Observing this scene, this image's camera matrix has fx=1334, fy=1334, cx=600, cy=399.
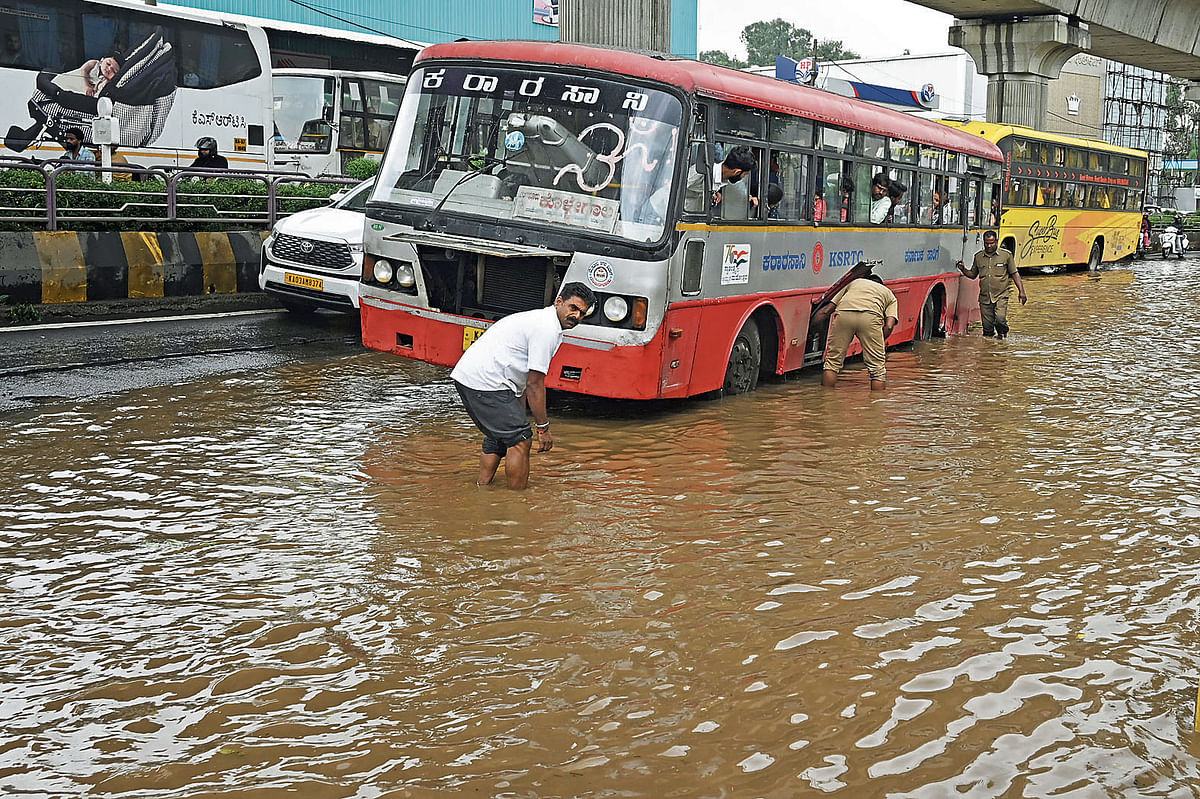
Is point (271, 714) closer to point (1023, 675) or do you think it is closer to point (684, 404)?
point (1023, 675)

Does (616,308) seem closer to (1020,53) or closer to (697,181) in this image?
(697,181)

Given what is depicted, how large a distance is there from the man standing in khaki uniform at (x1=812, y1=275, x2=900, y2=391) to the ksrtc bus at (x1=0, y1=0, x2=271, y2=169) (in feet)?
41.1

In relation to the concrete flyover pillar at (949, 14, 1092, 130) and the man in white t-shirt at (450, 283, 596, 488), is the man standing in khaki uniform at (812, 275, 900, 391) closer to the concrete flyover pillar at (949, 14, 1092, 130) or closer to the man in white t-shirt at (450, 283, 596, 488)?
the man in white t-shirt at (450, 283, 596, 488)

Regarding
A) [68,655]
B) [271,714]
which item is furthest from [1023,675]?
[68,655]

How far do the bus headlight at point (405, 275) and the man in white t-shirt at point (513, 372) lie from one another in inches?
104

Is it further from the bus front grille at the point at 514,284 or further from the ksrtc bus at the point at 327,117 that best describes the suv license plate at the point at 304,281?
the ksrtc bus at the point at 327,117

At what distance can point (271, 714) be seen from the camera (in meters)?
4.34

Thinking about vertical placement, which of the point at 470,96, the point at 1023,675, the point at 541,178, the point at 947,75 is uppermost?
the point at 947,75

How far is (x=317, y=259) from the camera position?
13539 mm

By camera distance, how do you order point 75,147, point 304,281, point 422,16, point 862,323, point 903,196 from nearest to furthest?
point 862,323 < point 304,281 < point 903,196 < point 75,147 < point 422,16

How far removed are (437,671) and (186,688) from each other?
86 cm

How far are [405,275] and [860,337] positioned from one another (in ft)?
14.8

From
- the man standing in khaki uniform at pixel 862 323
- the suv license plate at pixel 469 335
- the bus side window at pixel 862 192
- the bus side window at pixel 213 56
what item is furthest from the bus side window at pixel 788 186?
the bus side window at pixel 213 56

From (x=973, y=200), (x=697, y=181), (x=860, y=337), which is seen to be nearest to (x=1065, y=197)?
(x=973, y=200)
